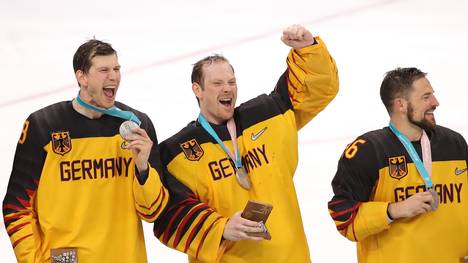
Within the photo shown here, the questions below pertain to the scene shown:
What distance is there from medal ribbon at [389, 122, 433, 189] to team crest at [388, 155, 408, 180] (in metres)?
0.04

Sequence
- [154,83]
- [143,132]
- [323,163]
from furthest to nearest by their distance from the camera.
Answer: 1. [154,83]
2. [323,163]
3. [143,132]

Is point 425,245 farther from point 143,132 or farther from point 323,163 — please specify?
point 323,163

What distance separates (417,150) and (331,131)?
169 cm

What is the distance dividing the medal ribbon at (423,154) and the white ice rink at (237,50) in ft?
4.34

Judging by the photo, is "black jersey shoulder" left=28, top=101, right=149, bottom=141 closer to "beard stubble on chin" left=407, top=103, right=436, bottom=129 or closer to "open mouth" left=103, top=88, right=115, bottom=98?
"open mouth" left=103, top=88, right=115, bottom=98

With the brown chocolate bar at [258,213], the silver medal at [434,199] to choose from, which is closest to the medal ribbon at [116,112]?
the brown chocolate bar at [258,213]

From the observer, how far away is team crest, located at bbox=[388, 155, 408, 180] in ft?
12.3

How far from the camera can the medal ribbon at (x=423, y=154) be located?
370 cm

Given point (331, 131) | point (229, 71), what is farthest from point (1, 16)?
point (229, 71)

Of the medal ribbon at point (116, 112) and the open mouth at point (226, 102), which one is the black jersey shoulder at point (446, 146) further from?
the medal ribbon at point (116, 112)

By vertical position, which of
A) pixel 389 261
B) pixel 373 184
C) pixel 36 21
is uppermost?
pixel 36 21

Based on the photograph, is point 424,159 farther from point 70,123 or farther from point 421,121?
point 70,123

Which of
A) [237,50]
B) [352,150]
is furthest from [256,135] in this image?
[237,50]

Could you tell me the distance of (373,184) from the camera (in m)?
3.78
